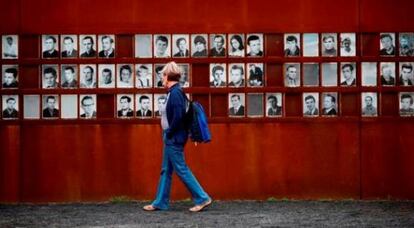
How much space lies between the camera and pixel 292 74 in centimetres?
1287

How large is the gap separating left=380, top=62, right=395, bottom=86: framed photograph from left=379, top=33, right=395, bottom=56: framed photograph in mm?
147

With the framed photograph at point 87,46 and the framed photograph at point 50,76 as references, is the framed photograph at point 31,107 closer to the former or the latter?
the framed photograph at point 50,76

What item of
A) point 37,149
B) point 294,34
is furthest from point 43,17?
point 294,34

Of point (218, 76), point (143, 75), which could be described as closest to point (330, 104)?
point (218, 76)

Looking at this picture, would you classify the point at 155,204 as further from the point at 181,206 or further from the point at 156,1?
the point at 156,1

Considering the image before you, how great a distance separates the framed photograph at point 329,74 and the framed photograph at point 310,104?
222mm

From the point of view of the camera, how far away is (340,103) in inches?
508

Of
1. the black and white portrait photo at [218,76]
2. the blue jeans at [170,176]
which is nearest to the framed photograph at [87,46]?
the black and white portrait photo at [218,76]

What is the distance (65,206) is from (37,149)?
0.94m

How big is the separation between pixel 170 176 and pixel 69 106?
192cm

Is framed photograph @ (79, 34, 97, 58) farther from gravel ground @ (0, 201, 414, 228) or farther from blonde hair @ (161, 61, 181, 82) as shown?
gravel ground @ (0, 201, 414, 228)

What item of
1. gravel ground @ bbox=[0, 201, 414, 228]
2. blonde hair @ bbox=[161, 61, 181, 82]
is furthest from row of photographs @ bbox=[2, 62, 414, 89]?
gravel ground @ bbox=[0, 201, 414, 228]

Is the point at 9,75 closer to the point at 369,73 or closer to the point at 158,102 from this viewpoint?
the point at 158,102

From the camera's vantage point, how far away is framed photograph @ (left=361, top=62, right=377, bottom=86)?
12891 mm
